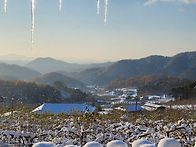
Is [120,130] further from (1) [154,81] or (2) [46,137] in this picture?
(1) [154,81]

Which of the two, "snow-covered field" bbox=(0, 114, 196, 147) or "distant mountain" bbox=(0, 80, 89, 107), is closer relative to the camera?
"snow-covered field" bbox=(0, 114, 196, 147)

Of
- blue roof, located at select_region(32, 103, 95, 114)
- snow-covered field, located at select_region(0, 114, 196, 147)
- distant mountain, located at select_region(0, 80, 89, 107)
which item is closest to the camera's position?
snow-covered field, located at select_region(0, 114, 196, 147)

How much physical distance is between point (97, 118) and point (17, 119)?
6.77 ft

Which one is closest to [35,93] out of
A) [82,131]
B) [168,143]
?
[82,131]

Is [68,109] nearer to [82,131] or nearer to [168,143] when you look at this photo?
[82,131]

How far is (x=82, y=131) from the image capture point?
7766 mm

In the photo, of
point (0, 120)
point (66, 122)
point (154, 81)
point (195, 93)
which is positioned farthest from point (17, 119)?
point (154, 81)

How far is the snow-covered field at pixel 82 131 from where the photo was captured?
285 inches

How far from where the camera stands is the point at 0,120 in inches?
405

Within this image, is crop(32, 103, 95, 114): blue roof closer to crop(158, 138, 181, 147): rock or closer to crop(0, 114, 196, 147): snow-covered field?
crop(0, 114, 196, 147): snow-covered field

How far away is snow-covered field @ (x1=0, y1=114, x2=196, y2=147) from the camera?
723 cm

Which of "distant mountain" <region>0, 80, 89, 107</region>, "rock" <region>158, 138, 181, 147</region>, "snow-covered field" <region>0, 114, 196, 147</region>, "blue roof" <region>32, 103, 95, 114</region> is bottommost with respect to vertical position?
"distant mountain" <region>0, 80, 89, 107</region>

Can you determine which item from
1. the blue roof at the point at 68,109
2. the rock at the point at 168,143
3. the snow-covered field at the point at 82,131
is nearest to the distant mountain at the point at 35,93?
the blue roof at the point at 68,109

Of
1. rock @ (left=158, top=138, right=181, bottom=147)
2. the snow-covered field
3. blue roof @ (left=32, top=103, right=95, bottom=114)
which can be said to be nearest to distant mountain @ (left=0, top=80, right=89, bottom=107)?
blue roof @ (left=32, top=103, right=95, bottom=114)
